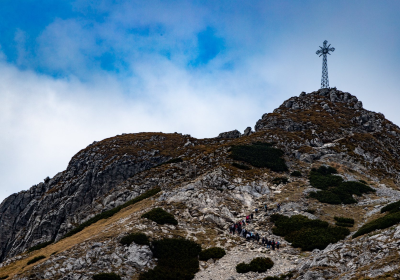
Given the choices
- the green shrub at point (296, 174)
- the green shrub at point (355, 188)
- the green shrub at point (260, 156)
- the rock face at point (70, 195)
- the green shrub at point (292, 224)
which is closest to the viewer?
the green shrub at point (292, 224)

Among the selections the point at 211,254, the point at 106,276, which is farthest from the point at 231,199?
Result: the point at 106,276

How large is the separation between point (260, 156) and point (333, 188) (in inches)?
656

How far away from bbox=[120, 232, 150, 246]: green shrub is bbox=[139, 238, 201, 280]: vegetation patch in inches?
36.5

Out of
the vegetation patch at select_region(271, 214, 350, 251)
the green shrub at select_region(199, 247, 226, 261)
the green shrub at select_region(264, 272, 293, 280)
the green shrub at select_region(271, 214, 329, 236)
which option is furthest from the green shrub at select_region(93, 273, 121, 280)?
the green shrub at select_region(271, 214, 329, 236)

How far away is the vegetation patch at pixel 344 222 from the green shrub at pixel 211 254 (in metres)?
15.4

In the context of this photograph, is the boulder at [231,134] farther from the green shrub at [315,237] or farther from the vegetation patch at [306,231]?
the green shrub at [315,237]

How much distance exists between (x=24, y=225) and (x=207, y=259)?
5715 cm

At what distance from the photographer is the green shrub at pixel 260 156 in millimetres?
56828

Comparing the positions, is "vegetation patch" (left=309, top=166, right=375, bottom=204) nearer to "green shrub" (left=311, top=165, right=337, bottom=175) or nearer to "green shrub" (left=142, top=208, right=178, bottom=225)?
"green shrub" (left=311, top=165, right=337, bottom=175)

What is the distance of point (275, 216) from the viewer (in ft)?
124

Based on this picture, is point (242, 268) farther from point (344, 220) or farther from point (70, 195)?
point (70, 195)

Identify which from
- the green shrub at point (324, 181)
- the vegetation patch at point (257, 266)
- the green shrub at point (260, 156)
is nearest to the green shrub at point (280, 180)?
the green shrub at point (324, 181)

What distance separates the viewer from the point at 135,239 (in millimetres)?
30234

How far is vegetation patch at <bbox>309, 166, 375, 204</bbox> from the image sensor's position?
142 feet
